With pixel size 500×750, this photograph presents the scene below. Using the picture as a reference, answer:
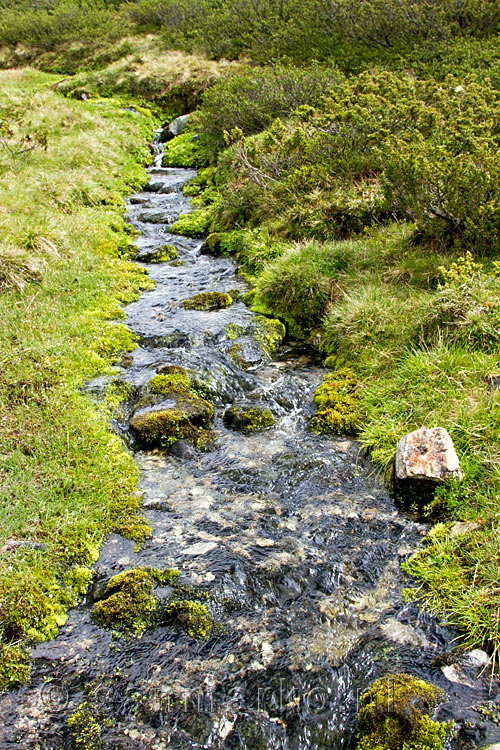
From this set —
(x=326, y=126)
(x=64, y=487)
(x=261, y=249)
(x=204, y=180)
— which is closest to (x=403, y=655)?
(x=64, y=487)

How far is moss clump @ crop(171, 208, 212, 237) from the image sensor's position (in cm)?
1371

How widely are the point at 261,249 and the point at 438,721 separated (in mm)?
9004

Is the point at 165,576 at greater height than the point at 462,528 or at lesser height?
greater

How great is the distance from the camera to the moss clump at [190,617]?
165 inches

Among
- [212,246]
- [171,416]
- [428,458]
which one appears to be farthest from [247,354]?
[212,246]

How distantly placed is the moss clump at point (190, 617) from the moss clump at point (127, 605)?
15 cm

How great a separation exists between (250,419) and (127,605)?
10.0 ft

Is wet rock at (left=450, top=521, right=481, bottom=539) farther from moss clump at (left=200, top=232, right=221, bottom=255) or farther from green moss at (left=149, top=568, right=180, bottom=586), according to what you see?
moss clump at (left=200, top=232, right=221, bottom=255)

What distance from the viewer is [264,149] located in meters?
12.7

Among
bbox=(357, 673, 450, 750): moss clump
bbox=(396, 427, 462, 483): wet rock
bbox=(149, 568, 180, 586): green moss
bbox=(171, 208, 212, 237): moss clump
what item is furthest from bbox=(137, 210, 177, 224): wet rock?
bbox=(357, 673, 450, 750): moss clump

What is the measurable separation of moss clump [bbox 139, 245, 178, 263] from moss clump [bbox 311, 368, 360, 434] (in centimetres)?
608

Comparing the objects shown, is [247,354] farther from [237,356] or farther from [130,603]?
[130,603]

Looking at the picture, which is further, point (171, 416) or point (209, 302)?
point (209, 302)

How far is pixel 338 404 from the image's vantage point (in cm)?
691
